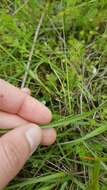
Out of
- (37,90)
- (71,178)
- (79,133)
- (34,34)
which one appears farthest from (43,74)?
(71,178)

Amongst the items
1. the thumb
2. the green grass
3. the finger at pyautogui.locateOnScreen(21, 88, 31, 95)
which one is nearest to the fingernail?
the thumb

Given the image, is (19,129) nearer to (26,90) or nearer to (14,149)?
(14,149)

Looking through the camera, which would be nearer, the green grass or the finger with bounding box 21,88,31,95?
the green grass

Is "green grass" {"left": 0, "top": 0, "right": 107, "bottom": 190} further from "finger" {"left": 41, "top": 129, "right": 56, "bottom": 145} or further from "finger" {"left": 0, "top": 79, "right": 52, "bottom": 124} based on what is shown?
"finger" {"left": 0, "top": 79, "right": 52, "bottom": 124}

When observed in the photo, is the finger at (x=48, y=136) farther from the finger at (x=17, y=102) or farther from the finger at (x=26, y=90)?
the finger at (x=26, y=90)

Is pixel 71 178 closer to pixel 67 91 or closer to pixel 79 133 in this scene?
pixel 79 133

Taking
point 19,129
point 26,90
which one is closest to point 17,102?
point 26,90
